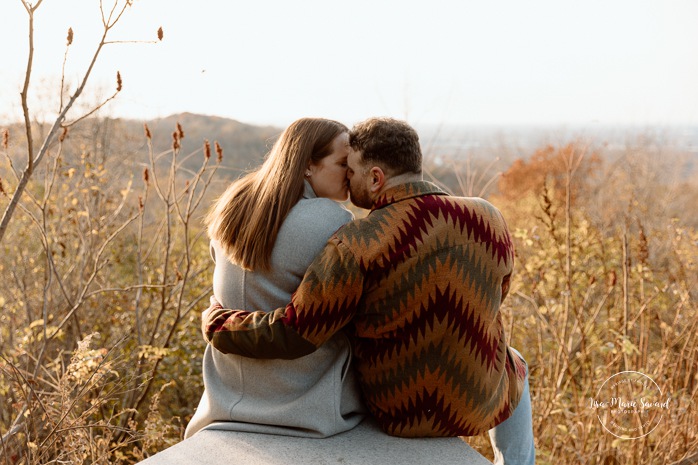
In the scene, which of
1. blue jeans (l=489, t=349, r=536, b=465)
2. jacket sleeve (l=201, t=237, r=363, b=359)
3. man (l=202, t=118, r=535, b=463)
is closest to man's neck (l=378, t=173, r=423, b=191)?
man (l=202, t=118, r=535, b=463)

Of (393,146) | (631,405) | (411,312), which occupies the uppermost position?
(393,146)

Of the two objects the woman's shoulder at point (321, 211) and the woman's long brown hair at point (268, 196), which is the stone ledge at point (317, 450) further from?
the woman's shoulder at point (321, 211)

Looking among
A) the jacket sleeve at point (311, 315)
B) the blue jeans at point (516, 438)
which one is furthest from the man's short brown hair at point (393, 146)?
the blue jeans at point (516, 438)

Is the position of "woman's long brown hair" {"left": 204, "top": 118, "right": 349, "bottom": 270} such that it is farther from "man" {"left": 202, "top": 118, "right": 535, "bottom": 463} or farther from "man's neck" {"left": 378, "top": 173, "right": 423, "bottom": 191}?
"man's neck" {"left": 378, "top": 173, "right": 423, "bottom": 191}

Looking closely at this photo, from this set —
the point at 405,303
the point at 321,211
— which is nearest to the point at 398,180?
the point at 321,211

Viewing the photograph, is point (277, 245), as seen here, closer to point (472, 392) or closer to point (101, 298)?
point (472, 392)

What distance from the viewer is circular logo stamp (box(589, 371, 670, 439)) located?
3.07 m

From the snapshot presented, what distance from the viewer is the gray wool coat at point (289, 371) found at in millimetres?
2119

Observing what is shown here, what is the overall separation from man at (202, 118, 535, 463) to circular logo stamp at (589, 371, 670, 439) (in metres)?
1.17

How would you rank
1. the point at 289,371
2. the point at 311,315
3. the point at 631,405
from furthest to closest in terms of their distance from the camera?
1. the point at 631,405
2. the point at 289,371
3. the point at 311,315

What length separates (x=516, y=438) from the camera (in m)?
2.41

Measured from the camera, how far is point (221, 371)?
7.54 feet

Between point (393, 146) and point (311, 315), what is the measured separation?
1.90 ft

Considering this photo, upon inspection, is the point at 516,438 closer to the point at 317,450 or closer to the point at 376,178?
the point at 317,450
